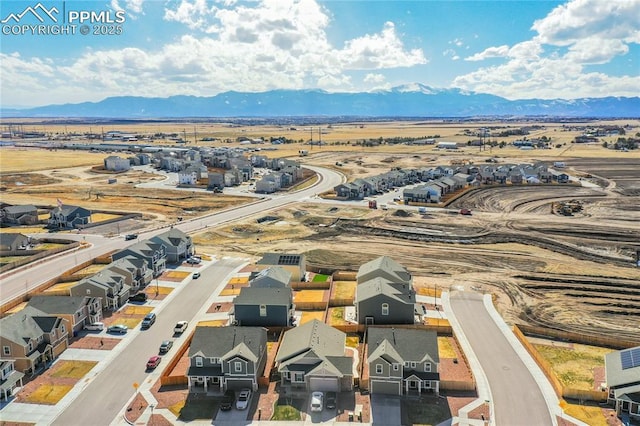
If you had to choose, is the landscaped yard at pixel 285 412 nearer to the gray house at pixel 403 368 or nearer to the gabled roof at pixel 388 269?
the gray house at pixel 403 368

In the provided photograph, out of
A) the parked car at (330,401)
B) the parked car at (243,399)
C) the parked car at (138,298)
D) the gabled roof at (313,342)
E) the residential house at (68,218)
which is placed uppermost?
the residential house at (68,218)

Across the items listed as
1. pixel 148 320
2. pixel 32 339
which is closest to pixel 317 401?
pixel 148 320

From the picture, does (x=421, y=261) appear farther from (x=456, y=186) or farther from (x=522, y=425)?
(x=456, y=186)

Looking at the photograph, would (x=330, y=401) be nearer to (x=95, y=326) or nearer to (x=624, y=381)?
(x=624, y=381)

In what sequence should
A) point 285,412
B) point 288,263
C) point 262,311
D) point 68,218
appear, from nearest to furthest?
point 285,412
point 262,311
point 288,263
point 68,218

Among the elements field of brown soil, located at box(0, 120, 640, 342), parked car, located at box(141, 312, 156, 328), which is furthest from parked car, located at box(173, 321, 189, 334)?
field of brown soil, located at box(0, 120, 640, 342)

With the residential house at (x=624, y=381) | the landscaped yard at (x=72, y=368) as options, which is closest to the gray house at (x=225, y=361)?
the landscaped yard at (x=72, y=368)
